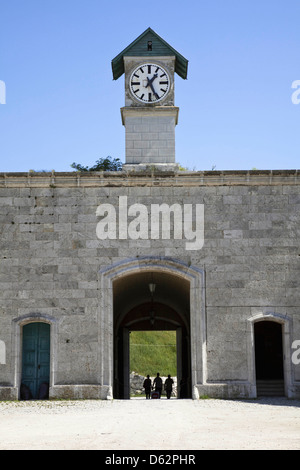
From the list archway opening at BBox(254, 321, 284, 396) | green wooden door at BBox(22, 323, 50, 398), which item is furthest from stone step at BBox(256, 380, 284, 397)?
green wooden door at BBox(22, 323, 50, 398)

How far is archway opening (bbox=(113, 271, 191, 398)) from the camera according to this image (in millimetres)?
20259

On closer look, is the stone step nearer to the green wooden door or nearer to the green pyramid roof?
the green wooden door

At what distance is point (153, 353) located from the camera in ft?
141

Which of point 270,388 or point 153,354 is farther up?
point 153,354

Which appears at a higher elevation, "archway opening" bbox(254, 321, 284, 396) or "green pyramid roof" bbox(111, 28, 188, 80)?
"green pyramid roof" bbox(111, 28, 188, 80)

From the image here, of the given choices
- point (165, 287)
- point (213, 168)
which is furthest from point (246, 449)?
point (165, 287)

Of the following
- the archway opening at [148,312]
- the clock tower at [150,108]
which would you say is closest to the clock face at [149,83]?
the clock tower at [150,108]

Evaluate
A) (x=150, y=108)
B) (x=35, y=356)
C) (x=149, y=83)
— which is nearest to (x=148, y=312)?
(x=35, y=356)

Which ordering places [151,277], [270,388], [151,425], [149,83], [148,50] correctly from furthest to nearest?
[148,50] < [149,83] < [151,277] < [270,388] < [151,425]

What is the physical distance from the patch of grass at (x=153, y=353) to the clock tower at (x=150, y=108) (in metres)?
22.2

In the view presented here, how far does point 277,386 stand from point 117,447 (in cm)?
1328

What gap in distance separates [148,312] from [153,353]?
16740 millimetres

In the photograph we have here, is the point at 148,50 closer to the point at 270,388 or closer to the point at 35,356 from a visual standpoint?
the point at 35,356

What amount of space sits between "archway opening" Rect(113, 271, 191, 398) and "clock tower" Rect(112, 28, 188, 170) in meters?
4.06
